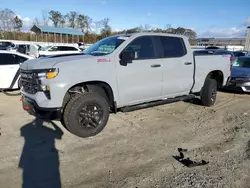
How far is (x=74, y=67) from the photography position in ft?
14.4

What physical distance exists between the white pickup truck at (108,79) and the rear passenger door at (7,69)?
4.02 metres

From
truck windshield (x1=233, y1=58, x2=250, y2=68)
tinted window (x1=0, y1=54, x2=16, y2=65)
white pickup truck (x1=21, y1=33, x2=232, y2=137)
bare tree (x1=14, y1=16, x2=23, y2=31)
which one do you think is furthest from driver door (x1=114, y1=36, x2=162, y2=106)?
bare tree (x1=14, y1=16, x2=23, y2=31)

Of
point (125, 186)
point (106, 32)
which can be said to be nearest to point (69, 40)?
point (106, 32)

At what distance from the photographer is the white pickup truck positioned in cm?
430

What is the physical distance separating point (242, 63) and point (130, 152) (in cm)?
858

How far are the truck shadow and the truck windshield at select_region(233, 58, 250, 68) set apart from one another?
28.2 ft

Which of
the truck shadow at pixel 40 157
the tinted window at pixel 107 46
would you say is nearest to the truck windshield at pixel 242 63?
the tinted window at pixel 107 46

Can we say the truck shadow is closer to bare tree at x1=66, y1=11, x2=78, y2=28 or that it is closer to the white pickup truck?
the white pickup truck

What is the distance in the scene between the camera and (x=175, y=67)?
19.1 feet

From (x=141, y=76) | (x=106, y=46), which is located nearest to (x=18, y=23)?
(x=106, y=46)

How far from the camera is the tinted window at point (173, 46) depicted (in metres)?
5.78

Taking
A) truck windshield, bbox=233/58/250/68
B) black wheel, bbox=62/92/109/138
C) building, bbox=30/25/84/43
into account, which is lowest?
black wheel, bbox=62/92/109/138

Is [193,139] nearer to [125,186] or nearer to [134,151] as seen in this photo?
[134,151]

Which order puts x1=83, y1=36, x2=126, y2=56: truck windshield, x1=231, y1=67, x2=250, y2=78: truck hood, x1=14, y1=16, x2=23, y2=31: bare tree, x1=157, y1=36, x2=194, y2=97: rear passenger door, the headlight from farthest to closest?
x1=14, y1=16, x2=23, y2=31: bare tree, x1=231, y1=67, x2=250, y2=78: truck hood, x1=157, y1=36, x2=194, y2=97: rear passenger door, x1=83, y1=36, x2=126, y2=56: truck windshield, the headlight
